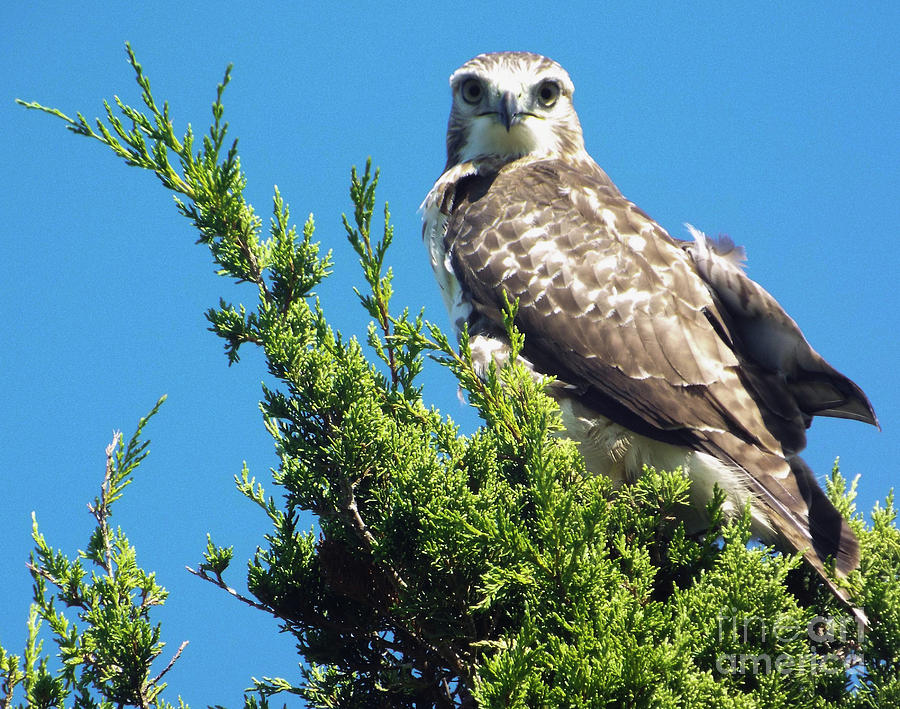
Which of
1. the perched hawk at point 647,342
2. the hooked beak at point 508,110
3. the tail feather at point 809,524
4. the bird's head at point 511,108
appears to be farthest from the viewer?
the bird's head at point 511,108

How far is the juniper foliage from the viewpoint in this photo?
8.37ft

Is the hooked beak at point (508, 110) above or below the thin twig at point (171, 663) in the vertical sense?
above

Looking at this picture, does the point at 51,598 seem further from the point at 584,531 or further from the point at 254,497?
the point at 584,531

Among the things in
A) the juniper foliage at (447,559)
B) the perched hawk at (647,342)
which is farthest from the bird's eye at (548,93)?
the juniper foliage at (447,559)

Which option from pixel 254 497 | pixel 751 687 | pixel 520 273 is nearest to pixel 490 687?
pixel 751 687

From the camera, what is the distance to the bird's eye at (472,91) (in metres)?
5.39

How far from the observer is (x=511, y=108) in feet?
17.0

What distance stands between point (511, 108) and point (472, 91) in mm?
399

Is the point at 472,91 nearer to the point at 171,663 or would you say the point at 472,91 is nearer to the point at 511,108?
the point at 511,108

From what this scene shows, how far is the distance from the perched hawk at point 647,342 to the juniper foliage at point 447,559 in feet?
1.79

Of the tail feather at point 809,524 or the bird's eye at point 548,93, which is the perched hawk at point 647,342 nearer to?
the tail feather at point 809,524

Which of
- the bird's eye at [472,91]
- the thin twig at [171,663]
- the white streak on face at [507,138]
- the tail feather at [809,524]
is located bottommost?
the thin twig at [171,663]

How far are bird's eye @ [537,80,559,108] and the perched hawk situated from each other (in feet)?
2.22

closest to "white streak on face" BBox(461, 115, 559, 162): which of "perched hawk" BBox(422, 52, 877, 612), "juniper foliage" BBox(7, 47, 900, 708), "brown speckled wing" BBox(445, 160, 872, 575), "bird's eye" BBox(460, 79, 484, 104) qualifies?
"bird's eye" BBox(460, 79, 484, 104)
